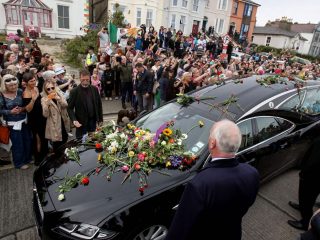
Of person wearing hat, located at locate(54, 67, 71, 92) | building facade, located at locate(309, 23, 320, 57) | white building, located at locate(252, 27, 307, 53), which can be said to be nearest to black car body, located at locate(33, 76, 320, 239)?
person wearing hat, located at locate(54, 67, 71, 92)

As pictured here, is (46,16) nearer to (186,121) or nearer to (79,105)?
(79,105)

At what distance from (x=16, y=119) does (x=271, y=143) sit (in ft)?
14.4

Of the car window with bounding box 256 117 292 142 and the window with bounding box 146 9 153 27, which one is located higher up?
the window with bounding box 146 9 153 27

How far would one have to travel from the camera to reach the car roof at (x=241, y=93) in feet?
12.5

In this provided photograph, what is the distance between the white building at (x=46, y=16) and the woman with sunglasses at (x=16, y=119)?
19.0m

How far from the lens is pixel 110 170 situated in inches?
126

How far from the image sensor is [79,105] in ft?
16.1

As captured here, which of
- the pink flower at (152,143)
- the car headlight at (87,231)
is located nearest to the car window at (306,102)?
the pink flower at (152,143)

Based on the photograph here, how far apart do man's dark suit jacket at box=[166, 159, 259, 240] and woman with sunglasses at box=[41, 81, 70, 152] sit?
3.44 m

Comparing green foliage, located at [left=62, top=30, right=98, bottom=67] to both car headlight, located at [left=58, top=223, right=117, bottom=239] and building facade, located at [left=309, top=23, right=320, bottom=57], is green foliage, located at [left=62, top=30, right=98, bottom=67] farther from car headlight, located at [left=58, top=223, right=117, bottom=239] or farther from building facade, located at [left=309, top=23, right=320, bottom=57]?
building facade, located at [left=309, top=23, right=320, bottom=57]

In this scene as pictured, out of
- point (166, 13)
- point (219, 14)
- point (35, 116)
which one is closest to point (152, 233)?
point (35, 116)

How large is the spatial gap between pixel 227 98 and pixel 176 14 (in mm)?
28568

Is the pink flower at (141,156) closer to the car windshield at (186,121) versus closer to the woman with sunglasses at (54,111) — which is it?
the car windshield at (186,121)

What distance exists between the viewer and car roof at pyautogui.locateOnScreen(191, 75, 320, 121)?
380cm
